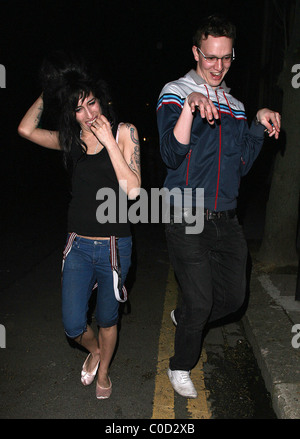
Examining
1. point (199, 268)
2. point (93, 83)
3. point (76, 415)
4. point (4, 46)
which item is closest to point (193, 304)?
point (199, 268)

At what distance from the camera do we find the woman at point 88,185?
249 cm

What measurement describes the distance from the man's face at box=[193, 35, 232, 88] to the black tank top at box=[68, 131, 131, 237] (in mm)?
826

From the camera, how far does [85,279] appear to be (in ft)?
8.60

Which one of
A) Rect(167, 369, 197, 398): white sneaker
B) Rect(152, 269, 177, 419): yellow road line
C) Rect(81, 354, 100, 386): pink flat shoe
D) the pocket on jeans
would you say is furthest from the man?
Rect(81, 354, 100, 386): pink flat shoe

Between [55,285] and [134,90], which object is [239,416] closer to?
[55,285]

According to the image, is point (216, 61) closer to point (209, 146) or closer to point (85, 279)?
point (209, 146)

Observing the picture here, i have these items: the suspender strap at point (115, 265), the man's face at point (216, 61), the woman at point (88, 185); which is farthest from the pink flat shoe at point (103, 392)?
the man's face at point (216, 61)

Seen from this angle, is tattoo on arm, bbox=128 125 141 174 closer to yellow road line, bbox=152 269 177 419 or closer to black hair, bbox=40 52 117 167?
black hair, bbox=40 52 117 167

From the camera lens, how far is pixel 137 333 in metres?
3.86

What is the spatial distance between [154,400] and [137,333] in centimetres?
109

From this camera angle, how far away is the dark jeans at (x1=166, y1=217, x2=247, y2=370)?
8.61 ft

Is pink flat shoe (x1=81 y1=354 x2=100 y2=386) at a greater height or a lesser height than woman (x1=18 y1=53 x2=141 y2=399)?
lesser

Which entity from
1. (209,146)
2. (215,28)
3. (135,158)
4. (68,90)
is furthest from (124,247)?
(215,28)

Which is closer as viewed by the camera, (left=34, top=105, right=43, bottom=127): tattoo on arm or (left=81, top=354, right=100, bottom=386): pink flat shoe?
(left=34, top=105, right=43, bottom=127): tattoo on arm
